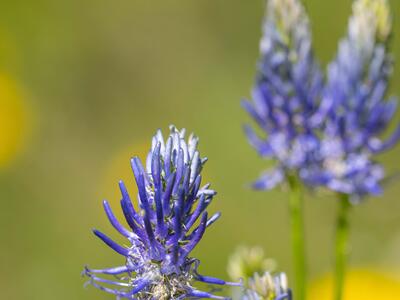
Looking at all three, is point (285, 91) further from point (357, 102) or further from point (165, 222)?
point (165, 222)

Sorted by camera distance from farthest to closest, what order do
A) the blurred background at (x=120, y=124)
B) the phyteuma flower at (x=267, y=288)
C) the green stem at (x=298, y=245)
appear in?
the blurred background at (x=120, y=124)
the green stem at (x=298, y=245)
the phyteuma flower at (x=267, y=288)

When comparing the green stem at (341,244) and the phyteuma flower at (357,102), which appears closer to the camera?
the green stem at (341,244)

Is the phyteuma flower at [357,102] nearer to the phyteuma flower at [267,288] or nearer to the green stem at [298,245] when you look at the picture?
the green stem at [298,245]

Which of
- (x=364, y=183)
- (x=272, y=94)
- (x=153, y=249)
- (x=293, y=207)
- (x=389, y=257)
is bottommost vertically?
(x=153, y=249)

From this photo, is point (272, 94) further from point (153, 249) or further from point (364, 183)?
point (153, 249)

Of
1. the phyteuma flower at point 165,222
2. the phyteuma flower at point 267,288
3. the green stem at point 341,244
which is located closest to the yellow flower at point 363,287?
the green stem at point 341,244

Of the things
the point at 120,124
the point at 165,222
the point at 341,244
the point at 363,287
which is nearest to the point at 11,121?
the point at 120,124

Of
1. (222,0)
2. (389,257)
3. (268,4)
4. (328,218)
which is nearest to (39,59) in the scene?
(222,0)
